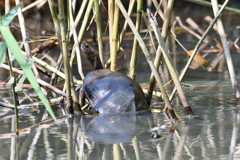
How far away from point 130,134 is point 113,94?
0.49 metres

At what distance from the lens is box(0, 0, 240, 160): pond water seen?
42.9 inches

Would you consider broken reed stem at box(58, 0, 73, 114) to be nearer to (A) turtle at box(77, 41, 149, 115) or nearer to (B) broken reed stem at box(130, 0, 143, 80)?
(A) turtle at box(77, 41, 149, 115)

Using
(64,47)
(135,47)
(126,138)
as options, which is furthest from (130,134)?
(135,47)

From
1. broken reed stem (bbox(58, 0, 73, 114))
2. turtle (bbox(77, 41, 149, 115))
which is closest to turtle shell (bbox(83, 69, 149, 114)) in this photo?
turtle (bbox(77, 41, 149, 115))

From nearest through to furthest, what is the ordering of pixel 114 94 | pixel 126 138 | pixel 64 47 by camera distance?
pixel 126 138
pixel 64 47
pixel 114 94

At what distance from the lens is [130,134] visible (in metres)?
1.31

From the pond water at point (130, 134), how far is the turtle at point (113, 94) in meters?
0.07

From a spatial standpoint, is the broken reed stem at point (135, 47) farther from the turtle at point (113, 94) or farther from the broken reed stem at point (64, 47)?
the broken reed stem at point (64, 47)

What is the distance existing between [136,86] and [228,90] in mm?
616

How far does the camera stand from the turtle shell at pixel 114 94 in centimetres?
170

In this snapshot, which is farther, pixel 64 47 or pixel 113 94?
pixel 113 94

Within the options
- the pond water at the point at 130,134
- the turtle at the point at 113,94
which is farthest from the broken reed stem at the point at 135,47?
the pond water at the point at 130,134

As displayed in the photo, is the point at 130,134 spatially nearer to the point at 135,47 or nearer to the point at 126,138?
the point at 126,138

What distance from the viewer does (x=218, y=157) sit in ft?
3.39
